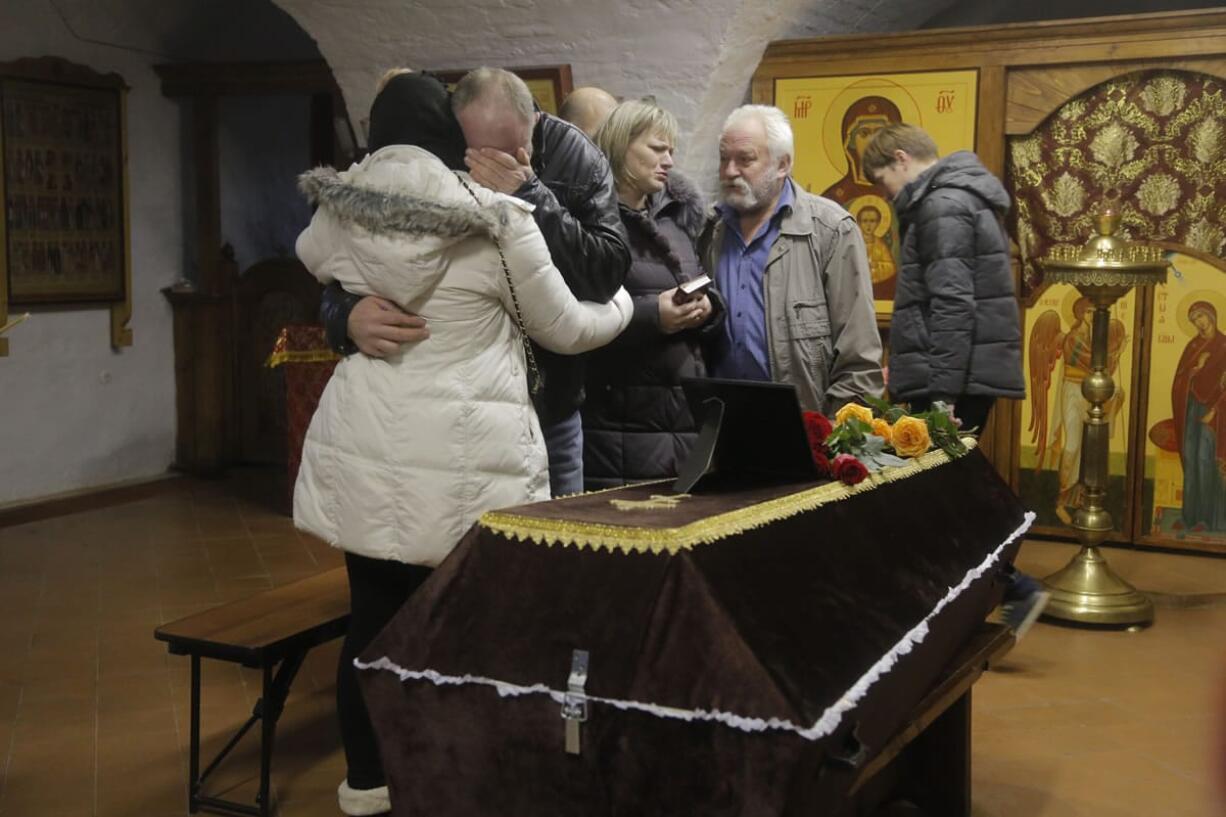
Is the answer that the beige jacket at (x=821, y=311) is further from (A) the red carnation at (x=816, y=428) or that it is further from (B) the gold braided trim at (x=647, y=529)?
(B) the gold braided trim at (x=647, y=529)

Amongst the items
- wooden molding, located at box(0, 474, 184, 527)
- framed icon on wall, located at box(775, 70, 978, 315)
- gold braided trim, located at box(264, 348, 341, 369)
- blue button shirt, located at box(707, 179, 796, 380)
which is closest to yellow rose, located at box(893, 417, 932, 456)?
blue button shirt, located at box(707, 179, 796, 380)

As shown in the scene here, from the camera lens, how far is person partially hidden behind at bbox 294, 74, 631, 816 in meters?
2.78

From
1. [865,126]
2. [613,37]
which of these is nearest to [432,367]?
[613,37]

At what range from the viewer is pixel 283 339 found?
7.09 metres

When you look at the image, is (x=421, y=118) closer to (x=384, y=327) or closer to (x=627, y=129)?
(x=384, y=327)

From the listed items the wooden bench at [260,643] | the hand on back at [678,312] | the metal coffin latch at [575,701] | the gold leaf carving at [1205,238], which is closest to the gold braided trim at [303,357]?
the wooden bench at [260,643]

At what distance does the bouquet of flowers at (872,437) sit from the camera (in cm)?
277

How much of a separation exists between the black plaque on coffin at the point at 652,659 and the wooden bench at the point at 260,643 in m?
0.98

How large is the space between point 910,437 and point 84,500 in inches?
235

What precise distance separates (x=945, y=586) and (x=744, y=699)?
0.93m

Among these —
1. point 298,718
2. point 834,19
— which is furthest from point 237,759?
point 834,19

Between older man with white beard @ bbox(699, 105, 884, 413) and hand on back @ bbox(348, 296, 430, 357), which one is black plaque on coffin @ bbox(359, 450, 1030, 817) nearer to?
hand on back @ bbox(348, 296, 430, 357)

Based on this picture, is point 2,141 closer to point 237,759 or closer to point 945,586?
point 237,759

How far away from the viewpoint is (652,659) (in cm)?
213
